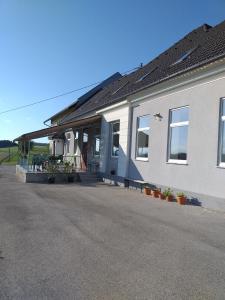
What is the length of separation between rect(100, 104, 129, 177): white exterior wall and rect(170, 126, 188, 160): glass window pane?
3744 millimetres

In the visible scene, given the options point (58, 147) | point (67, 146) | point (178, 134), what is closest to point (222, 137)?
point (178, 134)

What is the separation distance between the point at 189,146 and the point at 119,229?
4.88 m

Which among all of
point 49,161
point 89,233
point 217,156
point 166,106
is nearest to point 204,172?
point 217,156

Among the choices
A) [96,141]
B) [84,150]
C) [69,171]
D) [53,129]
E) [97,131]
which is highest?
[97,131]

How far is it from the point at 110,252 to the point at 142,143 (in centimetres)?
967

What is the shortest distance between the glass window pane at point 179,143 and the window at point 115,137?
528 centimetres

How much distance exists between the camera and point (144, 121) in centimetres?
1513

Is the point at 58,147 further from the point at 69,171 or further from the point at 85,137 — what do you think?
the point at 69,171

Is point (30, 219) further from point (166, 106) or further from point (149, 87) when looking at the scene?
point (149, 87)

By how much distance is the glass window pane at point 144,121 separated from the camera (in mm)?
14742

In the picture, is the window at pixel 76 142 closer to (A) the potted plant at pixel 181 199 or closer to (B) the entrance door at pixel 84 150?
(B) the entrance door at pixel 84 150

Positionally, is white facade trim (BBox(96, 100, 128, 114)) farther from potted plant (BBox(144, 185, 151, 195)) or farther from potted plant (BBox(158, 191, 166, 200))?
potted plant (BBox(158, 191, 166, 200))

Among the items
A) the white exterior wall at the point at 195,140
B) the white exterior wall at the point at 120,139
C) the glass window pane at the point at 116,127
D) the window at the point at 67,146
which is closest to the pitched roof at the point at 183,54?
the white exterior wall at the point at 120,139

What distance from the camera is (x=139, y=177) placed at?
1495 centimetres
